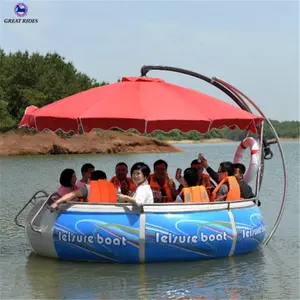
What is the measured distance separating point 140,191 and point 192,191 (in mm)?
805

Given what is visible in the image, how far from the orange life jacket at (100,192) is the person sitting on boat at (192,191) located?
100 cm

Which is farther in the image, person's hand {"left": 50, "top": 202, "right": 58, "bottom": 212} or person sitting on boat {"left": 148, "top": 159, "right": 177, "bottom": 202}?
person sitting on boat {"left": 148, "top": 159, "right": 177, "bottom": 202}

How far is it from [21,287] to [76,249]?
1081mm

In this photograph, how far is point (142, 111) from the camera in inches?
366

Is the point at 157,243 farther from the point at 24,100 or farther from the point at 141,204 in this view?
the point at 24,100

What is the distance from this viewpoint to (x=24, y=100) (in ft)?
173

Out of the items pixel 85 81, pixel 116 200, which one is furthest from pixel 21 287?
pixel 85 81

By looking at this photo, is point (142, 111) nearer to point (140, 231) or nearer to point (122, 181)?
point (122, 181)

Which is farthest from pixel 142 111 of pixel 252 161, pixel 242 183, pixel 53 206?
pixel 252 161

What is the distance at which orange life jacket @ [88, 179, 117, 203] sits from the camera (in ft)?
29.9

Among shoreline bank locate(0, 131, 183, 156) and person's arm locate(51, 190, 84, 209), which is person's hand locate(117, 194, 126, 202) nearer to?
person's arm locate(51, 190, 84, 209)

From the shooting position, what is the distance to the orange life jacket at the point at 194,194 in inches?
363

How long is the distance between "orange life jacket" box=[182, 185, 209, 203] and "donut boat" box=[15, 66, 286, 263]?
21cm

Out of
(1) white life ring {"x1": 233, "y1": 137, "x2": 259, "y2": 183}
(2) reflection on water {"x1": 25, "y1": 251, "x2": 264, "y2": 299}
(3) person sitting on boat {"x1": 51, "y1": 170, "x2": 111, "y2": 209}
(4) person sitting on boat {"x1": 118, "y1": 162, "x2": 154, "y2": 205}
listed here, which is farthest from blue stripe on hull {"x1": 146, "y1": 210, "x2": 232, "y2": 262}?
(1) white life ring {"x1": 233, "y1": 137, "x2": 259, "y2": 183}
